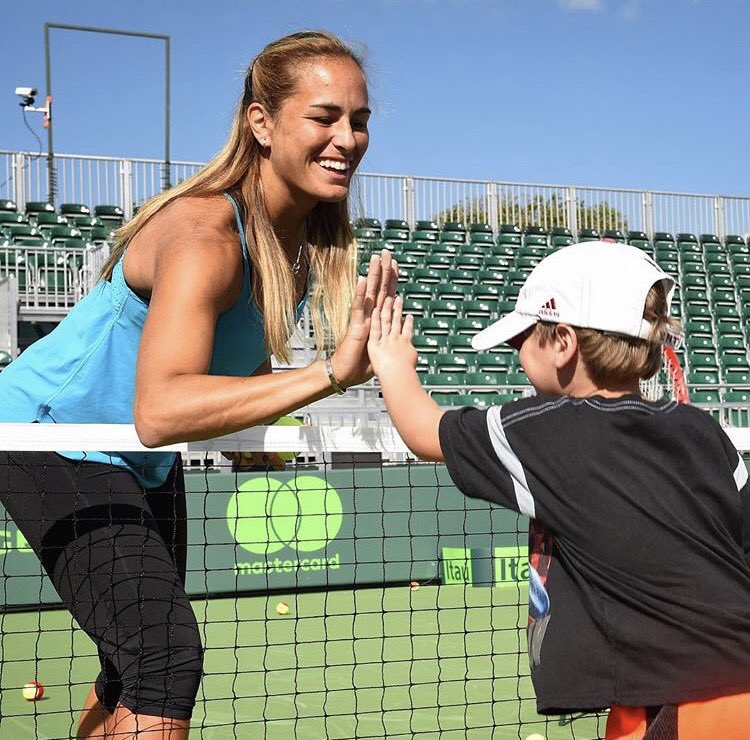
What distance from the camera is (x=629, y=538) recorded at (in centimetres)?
218

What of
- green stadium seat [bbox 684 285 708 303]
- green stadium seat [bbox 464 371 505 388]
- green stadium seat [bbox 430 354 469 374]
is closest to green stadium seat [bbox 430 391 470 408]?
green stadium seat [bbox 464 371 505 388]

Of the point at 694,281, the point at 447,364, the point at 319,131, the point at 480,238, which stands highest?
the point at 480,238

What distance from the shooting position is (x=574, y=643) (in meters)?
2.26

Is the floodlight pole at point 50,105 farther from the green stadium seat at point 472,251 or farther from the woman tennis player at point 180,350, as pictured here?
the woman tennis player at point 180,350

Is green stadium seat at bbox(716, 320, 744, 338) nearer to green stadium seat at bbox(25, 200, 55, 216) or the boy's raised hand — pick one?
green stadium seat at bbox(25, 200, 55, 216)

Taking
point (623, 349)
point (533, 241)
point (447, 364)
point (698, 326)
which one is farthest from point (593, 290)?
point (533, 241)

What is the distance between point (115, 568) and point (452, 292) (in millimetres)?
16800

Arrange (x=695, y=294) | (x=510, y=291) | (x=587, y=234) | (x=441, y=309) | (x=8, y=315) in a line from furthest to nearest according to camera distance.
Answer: (x=587, y=234), (x=695, y=294), (x=510, y=291), (x=441, y=309), (x=8, y=315)

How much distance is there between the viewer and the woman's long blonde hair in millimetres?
2775

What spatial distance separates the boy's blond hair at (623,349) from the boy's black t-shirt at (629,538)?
89 millimetres

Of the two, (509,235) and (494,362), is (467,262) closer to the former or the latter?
(509,235)

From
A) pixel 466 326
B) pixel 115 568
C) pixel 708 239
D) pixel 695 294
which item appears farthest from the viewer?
pixel 708 239

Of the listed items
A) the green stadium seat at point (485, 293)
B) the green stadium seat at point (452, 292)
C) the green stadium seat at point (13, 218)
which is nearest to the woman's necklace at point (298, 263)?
the green stadium seat at point (13, 218)

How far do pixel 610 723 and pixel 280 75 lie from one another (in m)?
1.75
